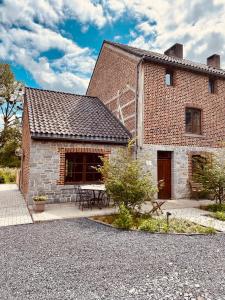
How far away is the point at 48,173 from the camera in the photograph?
10.1 meters

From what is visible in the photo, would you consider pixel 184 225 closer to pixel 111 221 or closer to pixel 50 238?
pixel 111 221

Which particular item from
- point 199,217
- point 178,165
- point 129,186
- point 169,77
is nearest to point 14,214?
point 129,186

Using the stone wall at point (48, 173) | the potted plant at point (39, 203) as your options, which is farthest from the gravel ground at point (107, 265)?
the stone wall at point (48, 173)

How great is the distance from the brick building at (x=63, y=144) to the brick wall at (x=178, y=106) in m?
1.70

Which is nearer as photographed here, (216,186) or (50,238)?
(50,238)

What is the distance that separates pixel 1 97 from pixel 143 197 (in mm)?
28250

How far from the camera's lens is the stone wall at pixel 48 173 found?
9.85 meters

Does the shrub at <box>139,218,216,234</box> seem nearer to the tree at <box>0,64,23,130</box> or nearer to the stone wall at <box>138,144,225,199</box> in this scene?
the stone wall at <box>138,144,225,199</box>

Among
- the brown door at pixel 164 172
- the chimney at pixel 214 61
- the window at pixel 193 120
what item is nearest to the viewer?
the brown door at pixel 164 172

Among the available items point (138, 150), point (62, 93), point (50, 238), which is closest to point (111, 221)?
point (50, 238)

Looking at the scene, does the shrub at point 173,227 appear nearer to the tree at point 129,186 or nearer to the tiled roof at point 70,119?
the tree at point 129,186

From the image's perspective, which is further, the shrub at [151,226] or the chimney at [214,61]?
the chimney at [214,61]

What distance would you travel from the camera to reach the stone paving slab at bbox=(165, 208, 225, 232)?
24.4ft

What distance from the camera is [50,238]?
6047mm
